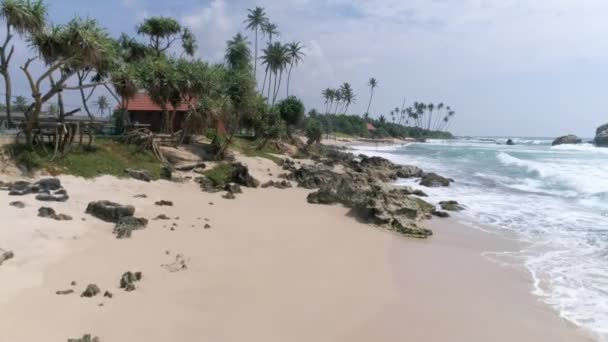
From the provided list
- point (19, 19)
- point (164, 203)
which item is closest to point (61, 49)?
point (19, 19)

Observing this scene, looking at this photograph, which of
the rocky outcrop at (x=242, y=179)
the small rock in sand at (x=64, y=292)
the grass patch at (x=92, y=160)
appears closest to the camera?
the small rock in sand at (x=64, y=292)

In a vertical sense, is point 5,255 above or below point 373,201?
below

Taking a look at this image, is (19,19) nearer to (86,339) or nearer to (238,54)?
(86,339)

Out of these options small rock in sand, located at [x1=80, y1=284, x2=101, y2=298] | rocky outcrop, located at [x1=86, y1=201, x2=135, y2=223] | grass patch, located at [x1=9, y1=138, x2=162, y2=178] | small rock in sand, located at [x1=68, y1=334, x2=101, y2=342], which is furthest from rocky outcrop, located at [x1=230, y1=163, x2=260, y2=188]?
small rock in sand, located at [x1=68, y1=334, x2=101, y2=342]

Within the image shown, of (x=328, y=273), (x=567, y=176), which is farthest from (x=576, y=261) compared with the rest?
(x=567, y=176)

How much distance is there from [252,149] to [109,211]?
2531 cm

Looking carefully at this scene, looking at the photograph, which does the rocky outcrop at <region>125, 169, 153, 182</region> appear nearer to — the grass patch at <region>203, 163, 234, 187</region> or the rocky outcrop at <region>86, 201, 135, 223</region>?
the grass patch at <region>203, 163, 234, 187</region>

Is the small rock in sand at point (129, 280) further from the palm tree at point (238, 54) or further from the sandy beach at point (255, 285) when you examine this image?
the palm tree at point (238, 54)

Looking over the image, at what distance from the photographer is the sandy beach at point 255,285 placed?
629 centimetres

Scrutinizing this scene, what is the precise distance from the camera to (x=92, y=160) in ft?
62.3

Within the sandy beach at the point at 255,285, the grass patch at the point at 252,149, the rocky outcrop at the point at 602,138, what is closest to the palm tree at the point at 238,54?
the grass patch at the point at 252,149

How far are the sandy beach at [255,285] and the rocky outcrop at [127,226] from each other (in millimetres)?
258

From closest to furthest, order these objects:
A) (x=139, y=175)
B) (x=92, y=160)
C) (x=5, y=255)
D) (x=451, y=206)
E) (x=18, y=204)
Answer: (x=5, y=255) → (x=18, y=204) → (x=451, y=206) → (x=139, y=175) → (x=92, y=160)

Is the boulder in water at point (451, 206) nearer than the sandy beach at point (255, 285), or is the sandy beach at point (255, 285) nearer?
the sandy beach at point (255, 285)
